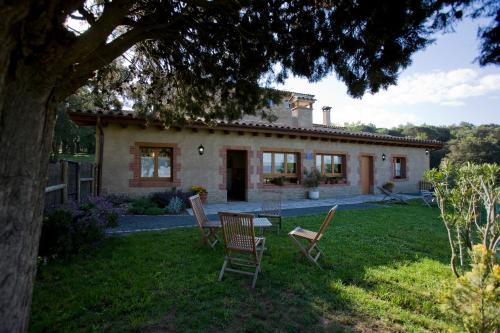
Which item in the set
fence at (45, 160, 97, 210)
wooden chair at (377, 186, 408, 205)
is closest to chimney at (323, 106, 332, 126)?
wooden chair at (377, 186, 408, 205)

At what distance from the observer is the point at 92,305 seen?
2.96m

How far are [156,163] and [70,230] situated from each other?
633cm

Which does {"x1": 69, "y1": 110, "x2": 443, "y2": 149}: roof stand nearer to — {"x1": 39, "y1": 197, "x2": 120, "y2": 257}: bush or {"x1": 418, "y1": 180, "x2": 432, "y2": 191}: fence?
{"x1": 418, "y1": 180, "x2": 432, "y2": 191}: fence

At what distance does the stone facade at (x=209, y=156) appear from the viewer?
972 cm

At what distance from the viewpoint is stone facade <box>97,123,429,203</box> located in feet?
31.9

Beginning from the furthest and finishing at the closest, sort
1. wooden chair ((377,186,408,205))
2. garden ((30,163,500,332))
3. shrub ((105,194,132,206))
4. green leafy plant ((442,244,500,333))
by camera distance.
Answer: wooden chair ((377,186,408,205)), shrub ((105,194,132,206)), garden ((30,163,500,332)), green leafy plant ((442,244,500,333))

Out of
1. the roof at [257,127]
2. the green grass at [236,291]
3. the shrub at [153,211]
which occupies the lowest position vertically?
the green grass at [236,291]

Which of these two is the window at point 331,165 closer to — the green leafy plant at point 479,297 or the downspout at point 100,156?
the downspout at point 100,156

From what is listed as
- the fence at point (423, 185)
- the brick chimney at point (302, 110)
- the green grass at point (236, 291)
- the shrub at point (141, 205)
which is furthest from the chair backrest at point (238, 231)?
the fence at point (423, 185)

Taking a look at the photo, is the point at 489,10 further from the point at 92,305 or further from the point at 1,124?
the point at 92,305

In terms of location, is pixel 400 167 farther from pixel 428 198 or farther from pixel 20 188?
pixel 20 188

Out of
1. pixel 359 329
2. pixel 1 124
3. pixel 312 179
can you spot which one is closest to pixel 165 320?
pixel 359 329

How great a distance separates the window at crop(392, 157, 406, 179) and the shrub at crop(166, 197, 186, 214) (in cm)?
1335

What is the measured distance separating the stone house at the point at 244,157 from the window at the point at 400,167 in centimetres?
2
